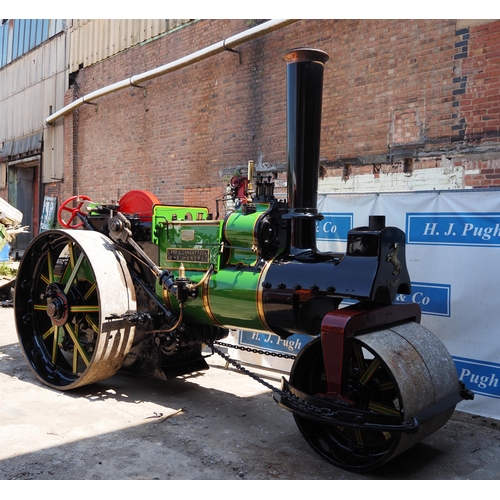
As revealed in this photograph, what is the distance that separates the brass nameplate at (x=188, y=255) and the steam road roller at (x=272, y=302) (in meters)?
0.01

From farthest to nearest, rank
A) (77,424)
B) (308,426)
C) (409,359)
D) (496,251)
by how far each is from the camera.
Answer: (496,251), (77,424), (308,426), (409,359)

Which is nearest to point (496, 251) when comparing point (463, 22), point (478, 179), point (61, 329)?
point (478, 179)

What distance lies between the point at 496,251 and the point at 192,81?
5853 millimetres

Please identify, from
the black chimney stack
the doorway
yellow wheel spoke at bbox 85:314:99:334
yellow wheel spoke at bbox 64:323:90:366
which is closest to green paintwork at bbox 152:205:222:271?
the black chimney stack

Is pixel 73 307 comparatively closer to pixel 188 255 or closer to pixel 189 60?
pixel 188 255

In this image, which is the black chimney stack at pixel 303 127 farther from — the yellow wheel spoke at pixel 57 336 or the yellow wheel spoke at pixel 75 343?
the yellow wheel spoke at pixel 57 336

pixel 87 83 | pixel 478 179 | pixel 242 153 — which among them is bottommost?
pixel 478 179

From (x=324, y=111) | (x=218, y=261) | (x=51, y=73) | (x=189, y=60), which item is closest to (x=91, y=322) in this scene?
(x=218, y=261)

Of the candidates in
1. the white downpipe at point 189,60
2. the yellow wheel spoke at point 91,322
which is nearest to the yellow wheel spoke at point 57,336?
the yellow wheel spoke at point 91,322

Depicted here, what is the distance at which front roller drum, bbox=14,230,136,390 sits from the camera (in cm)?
430

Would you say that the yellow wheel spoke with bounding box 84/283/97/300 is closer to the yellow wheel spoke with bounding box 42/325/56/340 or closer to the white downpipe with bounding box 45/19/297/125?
the yellow wheel spoke with bounding box 42/325/56/340

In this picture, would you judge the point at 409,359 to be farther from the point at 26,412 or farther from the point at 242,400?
the point at 26,412

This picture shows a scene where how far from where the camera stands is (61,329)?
190 inches

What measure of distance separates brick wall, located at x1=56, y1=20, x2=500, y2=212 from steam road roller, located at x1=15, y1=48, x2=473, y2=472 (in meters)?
2.28
